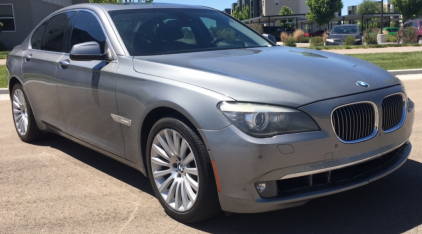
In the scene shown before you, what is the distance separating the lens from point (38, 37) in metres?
5.86

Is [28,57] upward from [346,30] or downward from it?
upward

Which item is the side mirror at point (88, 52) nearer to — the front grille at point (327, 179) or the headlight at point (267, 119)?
the headlight at point (267, 119)

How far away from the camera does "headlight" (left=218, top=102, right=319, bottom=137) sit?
3.08 m

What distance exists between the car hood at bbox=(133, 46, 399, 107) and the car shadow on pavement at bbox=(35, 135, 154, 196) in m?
1.22

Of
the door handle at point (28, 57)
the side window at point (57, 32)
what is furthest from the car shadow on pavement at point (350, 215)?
the door handle at point (28, 57)

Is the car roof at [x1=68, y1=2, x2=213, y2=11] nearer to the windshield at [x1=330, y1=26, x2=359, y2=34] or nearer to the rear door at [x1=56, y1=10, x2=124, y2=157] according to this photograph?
the rear door at [x1=56, y1=10, x2=124, y2=157]

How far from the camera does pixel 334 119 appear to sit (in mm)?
3205

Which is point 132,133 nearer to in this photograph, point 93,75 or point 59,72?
point 93,75

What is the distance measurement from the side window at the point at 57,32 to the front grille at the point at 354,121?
3084mm

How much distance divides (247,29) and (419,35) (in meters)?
25.3

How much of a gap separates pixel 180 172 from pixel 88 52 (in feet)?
4.57

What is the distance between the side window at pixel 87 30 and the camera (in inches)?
179

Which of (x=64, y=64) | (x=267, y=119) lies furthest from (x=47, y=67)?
(x=267, y=119)

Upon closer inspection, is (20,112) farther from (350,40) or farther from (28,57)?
(350,40)
